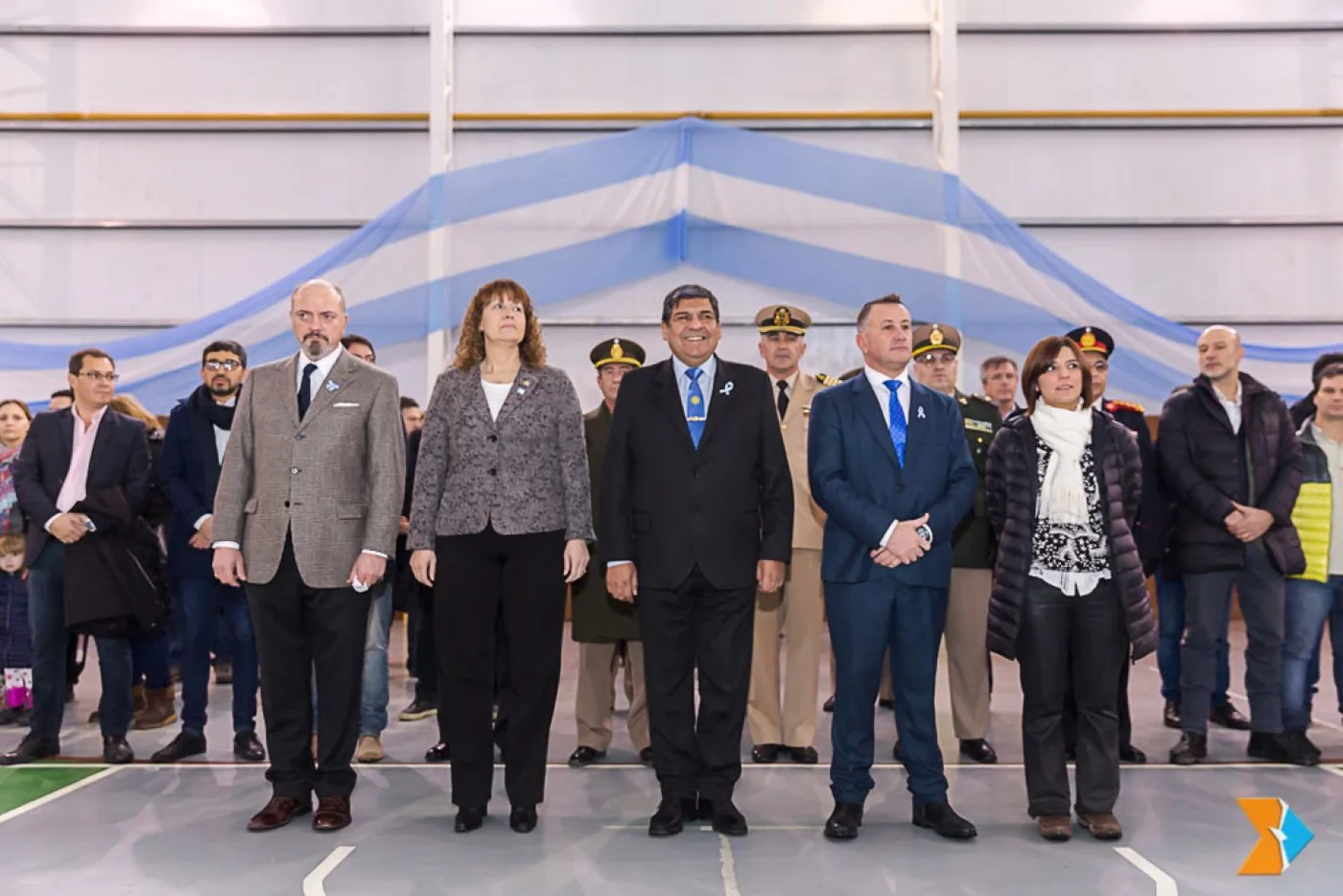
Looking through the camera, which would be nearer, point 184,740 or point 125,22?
point 184,740

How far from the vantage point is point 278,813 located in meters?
3.42

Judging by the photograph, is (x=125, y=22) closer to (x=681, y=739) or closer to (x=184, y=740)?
A: (x=184, y=740)

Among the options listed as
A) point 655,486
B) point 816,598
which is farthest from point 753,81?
point 655,486

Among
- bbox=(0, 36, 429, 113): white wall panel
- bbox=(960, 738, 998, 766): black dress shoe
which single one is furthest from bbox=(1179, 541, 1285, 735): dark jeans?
bbox=(0, 36, 429, 113): white wall panel

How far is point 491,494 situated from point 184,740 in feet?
6.51

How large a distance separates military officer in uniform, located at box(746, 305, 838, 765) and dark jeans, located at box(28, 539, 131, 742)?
252 centimetres

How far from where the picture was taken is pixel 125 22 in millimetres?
9328

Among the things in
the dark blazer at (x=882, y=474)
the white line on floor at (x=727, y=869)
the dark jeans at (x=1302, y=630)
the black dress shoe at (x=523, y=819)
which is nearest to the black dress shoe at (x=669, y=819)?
the white line on floor at (x=727, y=869)

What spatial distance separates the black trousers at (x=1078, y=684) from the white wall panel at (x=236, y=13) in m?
7.87

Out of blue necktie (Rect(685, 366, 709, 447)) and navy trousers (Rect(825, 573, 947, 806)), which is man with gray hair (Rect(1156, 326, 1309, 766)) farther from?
blue necktie (Rect(685, 366, 709, 447))

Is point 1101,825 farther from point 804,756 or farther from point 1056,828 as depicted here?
point 804,756

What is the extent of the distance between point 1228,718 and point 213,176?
8.43 m

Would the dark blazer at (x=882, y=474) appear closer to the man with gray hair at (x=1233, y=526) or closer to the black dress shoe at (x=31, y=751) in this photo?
the man with gray hair at (x=1233, y=526)

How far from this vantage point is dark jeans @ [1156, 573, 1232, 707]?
507 centimetres
